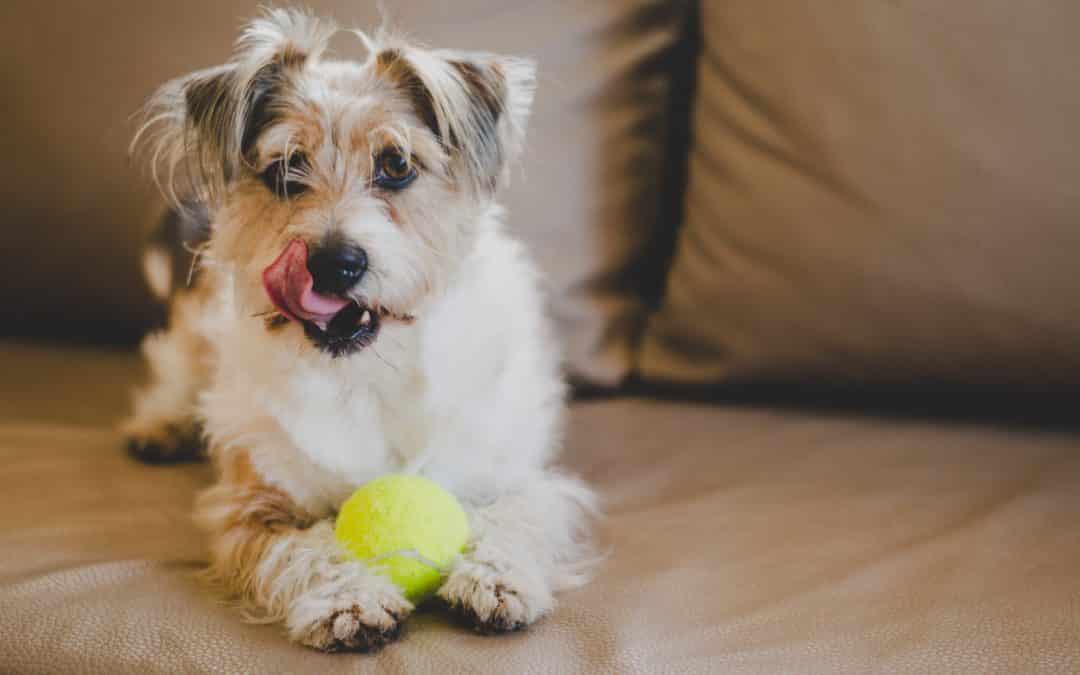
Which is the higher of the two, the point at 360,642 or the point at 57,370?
the point at 360,642

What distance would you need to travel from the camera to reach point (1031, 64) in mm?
1523

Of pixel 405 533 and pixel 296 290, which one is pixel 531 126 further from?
pixel 405 533

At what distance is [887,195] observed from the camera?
1.63 metres

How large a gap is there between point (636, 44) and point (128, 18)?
3.24 feet

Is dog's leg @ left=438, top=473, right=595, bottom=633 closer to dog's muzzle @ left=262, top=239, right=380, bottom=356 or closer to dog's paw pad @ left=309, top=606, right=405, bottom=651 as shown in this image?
dog's paw pad @ left=309, top=606, right=405, bottom=651

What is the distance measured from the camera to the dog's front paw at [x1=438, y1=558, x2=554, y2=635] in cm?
113

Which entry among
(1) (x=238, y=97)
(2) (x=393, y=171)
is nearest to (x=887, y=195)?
(2) (x=393, y=171)

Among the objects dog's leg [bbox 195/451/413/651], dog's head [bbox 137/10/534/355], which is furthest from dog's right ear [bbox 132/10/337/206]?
dog's leg [bbox 195/451/413/651]

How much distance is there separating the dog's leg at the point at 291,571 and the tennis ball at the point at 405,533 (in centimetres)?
3

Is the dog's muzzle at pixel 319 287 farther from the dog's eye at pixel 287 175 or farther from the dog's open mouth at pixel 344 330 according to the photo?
the dog's eye at pixel 287 175

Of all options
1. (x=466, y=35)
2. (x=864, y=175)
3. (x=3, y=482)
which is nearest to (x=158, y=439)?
(x=3, y=482)

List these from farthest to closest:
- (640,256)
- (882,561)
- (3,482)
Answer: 1. (640,256)
2. (3,482)
3. (882,561)

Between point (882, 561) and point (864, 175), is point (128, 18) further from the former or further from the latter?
point (882, 561)

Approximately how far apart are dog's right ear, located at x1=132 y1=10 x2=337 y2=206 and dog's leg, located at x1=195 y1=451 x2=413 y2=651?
0.45m
